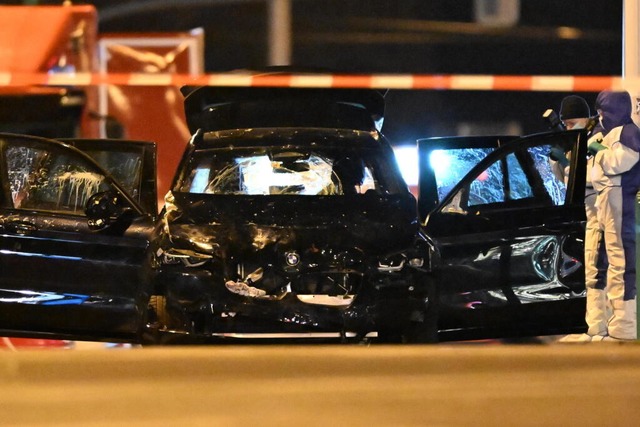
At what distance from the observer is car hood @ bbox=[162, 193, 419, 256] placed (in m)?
6.97

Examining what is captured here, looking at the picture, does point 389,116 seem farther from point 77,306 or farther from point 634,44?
point 77,306

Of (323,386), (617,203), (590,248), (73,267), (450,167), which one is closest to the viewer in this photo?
(323,386)

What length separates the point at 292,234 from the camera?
6996mm

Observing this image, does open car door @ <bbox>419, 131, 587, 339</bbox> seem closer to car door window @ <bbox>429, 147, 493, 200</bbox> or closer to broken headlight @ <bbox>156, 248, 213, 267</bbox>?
car door window @ <bbox>429, 147, 493, 200</bbox>

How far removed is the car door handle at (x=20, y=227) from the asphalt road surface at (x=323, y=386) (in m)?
0.96

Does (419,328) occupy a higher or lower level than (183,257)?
lower

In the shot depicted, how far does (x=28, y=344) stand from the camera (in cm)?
903

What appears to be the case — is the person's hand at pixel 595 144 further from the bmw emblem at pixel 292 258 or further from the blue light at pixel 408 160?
the bmw emblem at pixel 292 258

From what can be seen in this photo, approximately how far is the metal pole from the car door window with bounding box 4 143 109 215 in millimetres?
1650

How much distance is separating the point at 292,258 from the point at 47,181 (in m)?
2.22

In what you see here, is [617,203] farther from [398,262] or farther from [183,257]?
[183,257]

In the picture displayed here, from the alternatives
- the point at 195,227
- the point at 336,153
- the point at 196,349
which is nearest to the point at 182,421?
the point at 196,349

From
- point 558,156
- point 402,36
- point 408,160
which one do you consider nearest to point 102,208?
point 402,36

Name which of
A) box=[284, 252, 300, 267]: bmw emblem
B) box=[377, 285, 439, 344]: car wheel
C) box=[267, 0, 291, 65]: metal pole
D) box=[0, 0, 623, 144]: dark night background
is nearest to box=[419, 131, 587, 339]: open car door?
box=[377, 285, 439, 344]: car wheel
